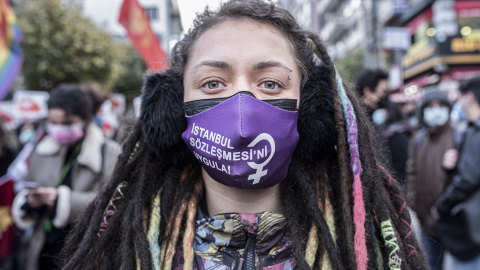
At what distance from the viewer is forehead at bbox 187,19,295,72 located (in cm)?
162

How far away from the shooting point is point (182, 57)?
1832 millimetres

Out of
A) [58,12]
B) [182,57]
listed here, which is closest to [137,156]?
[182,57]

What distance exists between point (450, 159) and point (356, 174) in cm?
279

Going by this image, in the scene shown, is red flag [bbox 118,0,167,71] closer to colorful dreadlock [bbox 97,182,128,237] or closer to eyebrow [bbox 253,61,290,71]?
colorful dreadlock [bbox 97,182,128,237]

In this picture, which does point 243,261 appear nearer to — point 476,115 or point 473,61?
point 476,115

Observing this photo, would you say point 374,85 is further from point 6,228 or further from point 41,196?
point 6,228

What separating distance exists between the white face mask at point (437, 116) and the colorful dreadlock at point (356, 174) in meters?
3.06

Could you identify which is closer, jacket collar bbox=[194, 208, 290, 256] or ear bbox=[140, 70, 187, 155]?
jacket collar bbox=[194, 208, 290, 256]

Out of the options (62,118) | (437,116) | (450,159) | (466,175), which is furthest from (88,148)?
(437,116)

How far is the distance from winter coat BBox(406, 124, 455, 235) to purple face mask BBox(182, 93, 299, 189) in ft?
9.57

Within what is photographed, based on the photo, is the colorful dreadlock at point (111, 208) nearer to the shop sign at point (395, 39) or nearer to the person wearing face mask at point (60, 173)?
the person wearing face mask at point (60, 173)

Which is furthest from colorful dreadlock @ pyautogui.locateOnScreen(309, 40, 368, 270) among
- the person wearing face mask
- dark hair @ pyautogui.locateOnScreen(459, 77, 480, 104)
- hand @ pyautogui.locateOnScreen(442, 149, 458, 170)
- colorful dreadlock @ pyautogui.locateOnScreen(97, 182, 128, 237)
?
dark hair @ pyautogui.locateOnScreen(459, 77, 480, 104)

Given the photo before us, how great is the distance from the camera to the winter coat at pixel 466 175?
352 centimetres

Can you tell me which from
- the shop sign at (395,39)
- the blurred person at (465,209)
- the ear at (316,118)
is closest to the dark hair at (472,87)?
the blurred person at (465,209)
